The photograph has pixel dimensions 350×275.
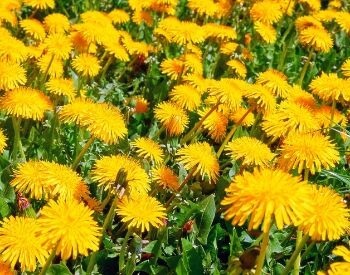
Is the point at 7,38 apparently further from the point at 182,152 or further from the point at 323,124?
the point at 323,124

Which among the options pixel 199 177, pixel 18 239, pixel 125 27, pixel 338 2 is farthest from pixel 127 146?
pixel 338 2

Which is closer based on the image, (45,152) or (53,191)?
(53,191)

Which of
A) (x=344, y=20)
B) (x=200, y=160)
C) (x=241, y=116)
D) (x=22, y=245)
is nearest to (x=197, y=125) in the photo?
(x=241, y=116)

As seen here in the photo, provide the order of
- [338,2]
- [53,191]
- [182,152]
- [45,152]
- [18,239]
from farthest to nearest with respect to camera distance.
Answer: [338,2] < [45,152] < [182,152] < [53,191] < [18,239]

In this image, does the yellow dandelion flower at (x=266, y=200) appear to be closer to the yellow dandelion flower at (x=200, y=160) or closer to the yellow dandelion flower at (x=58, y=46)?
the yellow dandelion flower at (x=200, y=160)

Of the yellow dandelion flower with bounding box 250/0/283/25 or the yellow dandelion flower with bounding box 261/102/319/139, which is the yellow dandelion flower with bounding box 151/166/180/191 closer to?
the yellow dandelion flower with bounding box 261/102/319/139

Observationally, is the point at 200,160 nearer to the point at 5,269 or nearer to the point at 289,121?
the point at 289,121

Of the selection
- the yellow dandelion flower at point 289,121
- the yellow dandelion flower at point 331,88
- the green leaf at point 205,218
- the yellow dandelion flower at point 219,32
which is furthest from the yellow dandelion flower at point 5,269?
the yellow dandelion flower at point 219,32
